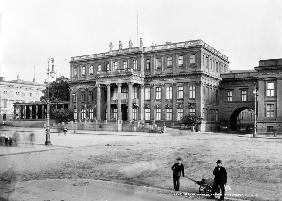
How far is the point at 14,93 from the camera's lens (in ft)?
336

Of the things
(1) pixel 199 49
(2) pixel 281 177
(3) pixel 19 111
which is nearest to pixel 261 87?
(1) pixel 199 49

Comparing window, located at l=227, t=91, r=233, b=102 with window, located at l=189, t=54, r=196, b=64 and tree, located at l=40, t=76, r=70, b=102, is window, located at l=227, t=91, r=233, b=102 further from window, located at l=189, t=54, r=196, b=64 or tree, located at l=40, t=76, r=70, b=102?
tree, located at l=40, t=76, r=70, b=102

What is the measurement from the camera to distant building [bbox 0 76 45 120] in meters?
97.4

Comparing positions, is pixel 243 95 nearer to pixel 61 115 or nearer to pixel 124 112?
pixel 124 112

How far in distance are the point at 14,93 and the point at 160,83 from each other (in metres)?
58.8

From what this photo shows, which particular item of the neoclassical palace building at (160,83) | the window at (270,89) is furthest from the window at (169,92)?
the window at (270,89)

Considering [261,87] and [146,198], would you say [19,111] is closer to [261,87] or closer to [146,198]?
[261,87]

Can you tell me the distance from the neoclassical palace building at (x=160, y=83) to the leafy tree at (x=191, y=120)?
208cm

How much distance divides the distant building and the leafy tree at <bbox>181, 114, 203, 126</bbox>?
192 ft

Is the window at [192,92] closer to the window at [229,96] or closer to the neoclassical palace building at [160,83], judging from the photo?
the neoclassical palace building at [160,83]

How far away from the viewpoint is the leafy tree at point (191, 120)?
176ft

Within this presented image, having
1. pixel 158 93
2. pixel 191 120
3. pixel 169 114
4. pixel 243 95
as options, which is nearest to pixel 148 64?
pixel 158 93

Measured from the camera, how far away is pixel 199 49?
5550 cm

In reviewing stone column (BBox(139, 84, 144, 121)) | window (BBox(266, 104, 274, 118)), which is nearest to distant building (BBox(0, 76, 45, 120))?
stone column (BBox(139, 84, 144, 121))
